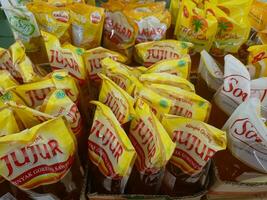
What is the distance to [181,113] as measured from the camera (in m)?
0.70

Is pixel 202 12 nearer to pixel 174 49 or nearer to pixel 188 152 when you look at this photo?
pixel 174 49

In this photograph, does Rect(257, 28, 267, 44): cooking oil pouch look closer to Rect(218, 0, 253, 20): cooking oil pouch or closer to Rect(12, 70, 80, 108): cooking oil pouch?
Rect(218, 0, 253, 20): cooking oil pouch

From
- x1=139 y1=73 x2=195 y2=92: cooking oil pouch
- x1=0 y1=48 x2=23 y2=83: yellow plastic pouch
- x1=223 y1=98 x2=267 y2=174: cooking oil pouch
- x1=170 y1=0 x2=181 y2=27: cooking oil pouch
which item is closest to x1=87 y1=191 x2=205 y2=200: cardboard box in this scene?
x1=223 y1=98 x2=267 y2=174: cooking oil pouch

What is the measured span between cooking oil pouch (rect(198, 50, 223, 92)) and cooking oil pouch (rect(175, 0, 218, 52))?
115mm

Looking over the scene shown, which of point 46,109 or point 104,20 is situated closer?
point 46,109

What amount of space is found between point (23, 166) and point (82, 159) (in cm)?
22

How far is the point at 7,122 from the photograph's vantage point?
62 centimetres

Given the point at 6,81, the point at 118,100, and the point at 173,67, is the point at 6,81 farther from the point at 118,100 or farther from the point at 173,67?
the point at 173,67

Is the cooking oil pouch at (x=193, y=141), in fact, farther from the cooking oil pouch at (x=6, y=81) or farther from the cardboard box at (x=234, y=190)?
the cooking oil pouch at (x=6, y=81)

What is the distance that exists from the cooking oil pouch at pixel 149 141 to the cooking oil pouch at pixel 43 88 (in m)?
0.17


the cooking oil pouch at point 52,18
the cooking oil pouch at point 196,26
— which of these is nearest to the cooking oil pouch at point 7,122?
the cooking oil pouch at point 52,18

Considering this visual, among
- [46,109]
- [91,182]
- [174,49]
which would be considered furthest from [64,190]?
[174,49]

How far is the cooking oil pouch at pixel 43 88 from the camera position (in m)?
0.70

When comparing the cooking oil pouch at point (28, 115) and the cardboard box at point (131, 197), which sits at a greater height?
the cooking oil pouch at point (28, 115)
